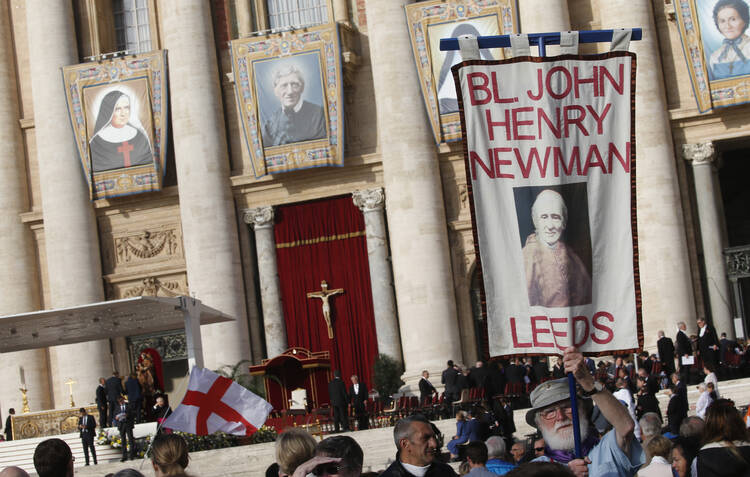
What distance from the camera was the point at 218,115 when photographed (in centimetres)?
3095

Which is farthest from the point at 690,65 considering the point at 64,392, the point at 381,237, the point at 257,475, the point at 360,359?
the point at 64,392

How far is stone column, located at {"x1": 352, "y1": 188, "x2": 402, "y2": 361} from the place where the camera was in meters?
29.7

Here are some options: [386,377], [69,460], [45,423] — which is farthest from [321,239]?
[69,460]

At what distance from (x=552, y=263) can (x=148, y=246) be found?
26.5m

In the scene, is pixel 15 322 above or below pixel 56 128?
below

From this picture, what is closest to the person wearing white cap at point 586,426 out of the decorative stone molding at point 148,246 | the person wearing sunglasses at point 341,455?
the person wearing sunglasses at point 341,455

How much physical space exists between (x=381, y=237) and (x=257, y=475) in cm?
1098

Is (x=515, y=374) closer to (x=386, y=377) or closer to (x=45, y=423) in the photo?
(x=386, y=377)

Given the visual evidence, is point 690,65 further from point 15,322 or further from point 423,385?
point 15,322

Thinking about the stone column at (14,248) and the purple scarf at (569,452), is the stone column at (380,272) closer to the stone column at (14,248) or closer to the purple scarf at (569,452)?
the stone column at (14,248)

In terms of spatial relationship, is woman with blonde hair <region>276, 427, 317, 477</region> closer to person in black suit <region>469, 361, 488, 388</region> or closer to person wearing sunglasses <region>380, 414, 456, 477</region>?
person wearing sunglasses <region>380, 414, 456, 477</region>

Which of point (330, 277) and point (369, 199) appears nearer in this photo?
point (369, 199)

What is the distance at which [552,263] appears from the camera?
645 cm

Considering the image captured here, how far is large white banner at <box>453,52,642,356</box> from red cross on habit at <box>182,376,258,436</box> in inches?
253
